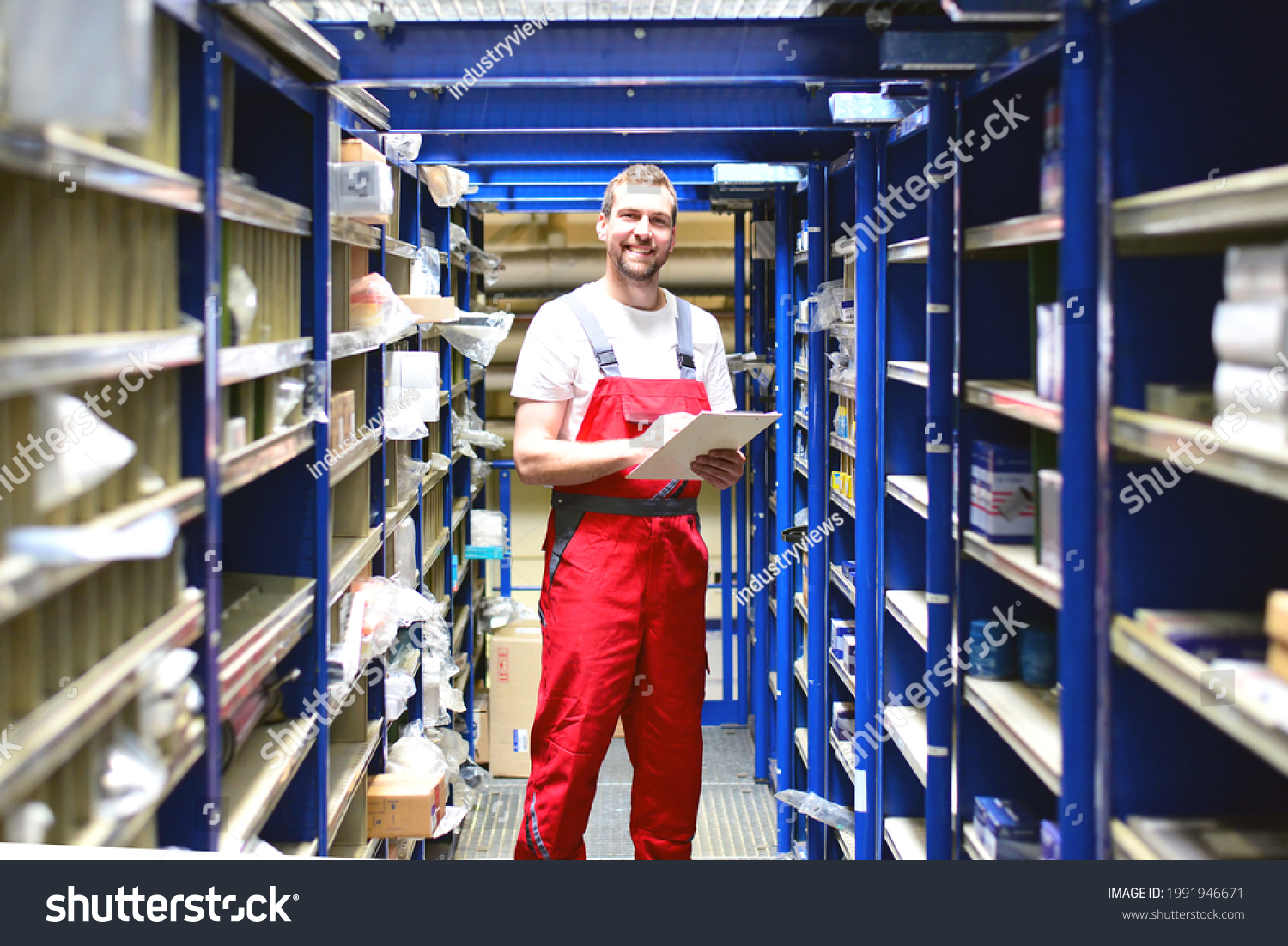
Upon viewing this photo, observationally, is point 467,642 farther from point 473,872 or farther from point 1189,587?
point 1189,587

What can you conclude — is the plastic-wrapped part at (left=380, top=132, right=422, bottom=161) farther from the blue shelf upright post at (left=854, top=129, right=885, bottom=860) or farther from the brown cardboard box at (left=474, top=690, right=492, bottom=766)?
the brown cardboard box at (left=474, top=690, right=492, bottom=766)

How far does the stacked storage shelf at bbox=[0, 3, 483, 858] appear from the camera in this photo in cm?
152

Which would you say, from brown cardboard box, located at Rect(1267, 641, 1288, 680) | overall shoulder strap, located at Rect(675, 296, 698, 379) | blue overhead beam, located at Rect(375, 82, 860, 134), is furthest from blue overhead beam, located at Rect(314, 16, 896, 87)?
brown cardboard box, located at Rect(1267, 641, 1288, 680)

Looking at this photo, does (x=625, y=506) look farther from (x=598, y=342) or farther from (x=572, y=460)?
(x=598, y=342)

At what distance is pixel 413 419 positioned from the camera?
12.6ft

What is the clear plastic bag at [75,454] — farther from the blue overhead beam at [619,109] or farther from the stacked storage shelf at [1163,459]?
the blue overhead beam at [619,109]

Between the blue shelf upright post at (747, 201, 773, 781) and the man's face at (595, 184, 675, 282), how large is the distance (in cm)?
279

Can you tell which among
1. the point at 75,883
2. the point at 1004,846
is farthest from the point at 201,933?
the point at 1004,846

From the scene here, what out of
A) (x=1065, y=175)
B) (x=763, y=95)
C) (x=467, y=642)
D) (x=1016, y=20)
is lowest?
(x=467, y=642)

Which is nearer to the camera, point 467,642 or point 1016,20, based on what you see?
point 1016,20

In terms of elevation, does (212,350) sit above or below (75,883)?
above

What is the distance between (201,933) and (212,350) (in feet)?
3.10

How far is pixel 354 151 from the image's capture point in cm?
308

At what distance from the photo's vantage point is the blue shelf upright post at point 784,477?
5203 millimetres
